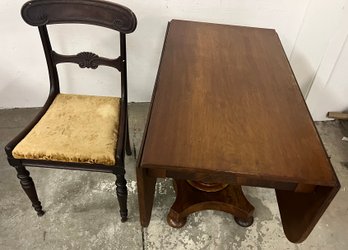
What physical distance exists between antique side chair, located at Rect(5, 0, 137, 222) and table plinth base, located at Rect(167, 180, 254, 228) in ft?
0.89

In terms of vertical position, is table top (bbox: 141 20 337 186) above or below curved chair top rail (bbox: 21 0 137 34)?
below

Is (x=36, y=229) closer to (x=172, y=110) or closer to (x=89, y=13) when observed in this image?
(x=172, y=110)

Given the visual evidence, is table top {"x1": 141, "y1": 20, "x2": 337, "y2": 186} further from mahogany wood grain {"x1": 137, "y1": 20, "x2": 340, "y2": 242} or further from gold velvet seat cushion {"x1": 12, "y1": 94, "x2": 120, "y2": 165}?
gold velvet seat cushion {"x1": 12, "y1": 94, "x2": 120, "y2": 165}

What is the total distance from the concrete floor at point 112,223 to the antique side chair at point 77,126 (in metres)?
0.13

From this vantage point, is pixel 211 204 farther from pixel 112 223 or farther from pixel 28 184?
pixel 28 184

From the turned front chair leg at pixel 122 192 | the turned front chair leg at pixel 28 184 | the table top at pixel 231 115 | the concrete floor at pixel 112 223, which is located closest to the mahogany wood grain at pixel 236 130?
the table top at pixel 231 115

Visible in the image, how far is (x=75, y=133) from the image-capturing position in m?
1.29

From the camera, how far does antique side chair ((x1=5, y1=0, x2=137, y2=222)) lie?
1199 mm

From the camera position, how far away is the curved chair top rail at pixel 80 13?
1.25 meters

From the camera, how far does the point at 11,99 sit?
2092mm

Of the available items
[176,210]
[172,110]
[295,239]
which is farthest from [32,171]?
[295,239]

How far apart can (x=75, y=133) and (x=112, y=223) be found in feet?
1.73

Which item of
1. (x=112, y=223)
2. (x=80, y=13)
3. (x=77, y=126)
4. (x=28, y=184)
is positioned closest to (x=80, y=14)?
(x=80, y=13)

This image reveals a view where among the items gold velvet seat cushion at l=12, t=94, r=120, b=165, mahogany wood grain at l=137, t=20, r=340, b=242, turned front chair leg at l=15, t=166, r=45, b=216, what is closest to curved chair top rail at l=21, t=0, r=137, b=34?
mahogany wood grain at l=137, t=20, r=340, b=242
